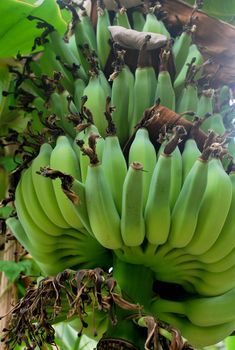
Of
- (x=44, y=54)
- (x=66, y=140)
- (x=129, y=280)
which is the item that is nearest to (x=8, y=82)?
(x=44, y=54)

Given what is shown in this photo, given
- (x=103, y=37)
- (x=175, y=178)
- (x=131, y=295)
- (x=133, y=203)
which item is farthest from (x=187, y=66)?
(x=131, y=295)

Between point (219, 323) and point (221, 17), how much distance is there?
101cm

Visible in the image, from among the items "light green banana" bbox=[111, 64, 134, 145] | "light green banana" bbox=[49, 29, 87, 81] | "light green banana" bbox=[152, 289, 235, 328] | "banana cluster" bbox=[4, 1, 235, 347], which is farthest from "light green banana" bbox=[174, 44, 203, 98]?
"light green banana" bbox=[152, 289, 235, 328]

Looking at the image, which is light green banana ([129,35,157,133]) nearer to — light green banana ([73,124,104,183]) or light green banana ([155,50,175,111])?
light green banana ([155,50,175,111])

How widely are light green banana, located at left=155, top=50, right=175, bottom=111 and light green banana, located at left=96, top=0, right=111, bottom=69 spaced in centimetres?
18

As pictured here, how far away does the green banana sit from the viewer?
0.91m

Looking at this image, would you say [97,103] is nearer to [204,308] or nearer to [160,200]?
[160,200]

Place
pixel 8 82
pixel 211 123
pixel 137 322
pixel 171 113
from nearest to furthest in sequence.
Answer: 1. pixel 137 322
2. pixel 171 113
3. pixel 211 123
4. pixel 8 82

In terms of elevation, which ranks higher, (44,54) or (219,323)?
(44,54)

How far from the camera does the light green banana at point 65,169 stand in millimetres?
990

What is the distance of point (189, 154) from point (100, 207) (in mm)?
234

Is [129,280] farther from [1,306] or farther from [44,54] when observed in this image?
[44,54]

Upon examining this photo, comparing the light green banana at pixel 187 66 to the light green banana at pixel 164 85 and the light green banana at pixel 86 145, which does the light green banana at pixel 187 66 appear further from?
the light green banana at pixel 86 145

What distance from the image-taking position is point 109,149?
97cm
